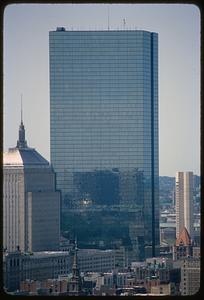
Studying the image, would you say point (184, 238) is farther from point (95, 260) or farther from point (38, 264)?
point (38, 264)

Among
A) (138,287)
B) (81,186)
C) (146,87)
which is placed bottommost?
(138,287)

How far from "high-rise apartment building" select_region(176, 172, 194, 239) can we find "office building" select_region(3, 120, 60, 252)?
329 cm

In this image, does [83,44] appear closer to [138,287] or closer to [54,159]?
[54,159]

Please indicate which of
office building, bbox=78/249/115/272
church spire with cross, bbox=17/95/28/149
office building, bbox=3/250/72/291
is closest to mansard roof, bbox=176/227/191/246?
office building, bbox=78/249/115/272

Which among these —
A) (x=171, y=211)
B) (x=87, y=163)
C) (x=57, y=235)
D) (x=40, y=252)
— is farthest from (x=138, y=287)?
(x=87, y=163)

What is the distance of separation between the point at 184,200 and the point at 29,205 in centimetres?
431

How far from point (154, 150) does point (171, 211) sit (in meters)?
2.23

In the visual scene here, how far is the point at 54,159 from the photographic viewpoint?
28.9 metres

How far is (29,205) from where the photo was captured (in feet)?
85.2

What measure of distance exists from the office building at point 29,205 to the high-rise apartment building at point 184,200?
329 centimetres

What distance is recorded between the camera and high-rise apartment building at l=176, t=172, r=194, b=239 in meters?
24.1

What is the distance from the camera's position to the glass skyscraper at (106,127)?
27.5 metres

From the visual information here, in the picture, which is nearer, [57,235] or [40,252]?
[40,252]

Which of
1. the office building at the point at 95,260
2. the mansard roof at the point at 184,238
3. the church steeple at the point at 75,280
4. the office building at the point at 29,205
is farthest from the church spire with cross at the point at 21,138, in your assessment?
the mansard roof at the point at 184,238
